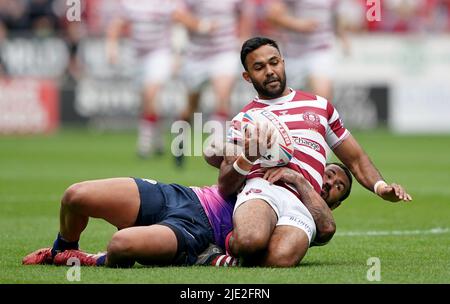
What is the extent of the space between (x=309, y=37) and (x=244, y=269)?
9415 mm

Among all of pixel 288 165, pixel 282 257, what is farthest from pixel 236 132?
pixel 282 257

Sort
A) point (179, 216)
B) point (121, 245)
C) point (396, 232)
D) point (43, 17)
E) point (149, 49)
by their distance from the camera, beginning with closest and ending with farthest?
point (121, 245), point (179, 216), point (396, 232), point (149, 49), point (43, 17)

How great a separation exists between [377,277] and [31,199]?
20.4 feet

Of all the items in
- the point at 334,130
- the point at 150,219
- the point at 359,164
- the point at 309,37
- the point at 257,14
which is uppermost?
the point at 257,14

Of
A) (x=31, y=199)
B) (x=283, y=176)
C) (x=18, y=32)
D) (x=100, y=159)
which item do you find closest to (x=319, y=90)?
(x=100, y=159)

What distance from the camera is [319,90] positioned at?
51.0 ft

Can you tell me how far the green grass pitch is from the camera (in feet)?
22.0

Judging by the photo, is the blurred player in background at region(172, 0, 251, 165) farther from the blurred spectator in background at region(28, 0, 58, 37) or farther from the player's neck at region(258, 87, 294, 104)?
the blurred spectator in background at region(28, 0, 58, 37)

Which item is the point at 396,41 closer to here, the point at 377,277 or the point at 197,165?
the point at 197,165

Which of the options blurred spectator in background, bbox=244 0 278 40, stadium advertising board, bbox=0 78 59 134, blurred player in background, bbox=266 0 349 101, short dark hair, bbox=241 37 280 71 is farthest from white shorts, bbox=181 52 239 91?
short dark hair, bbox=241 37 280 71

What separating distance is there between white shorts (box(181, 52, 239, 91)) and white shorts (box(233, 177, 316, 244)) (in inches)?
377

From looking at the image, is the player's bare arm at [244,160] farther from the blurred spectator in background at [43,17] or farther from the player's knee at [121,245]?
the blurred spectator in background at [43,17]

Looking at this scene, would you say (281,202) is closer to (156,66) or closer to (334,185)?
(334,185)

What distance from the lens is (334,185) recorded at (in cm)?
777
